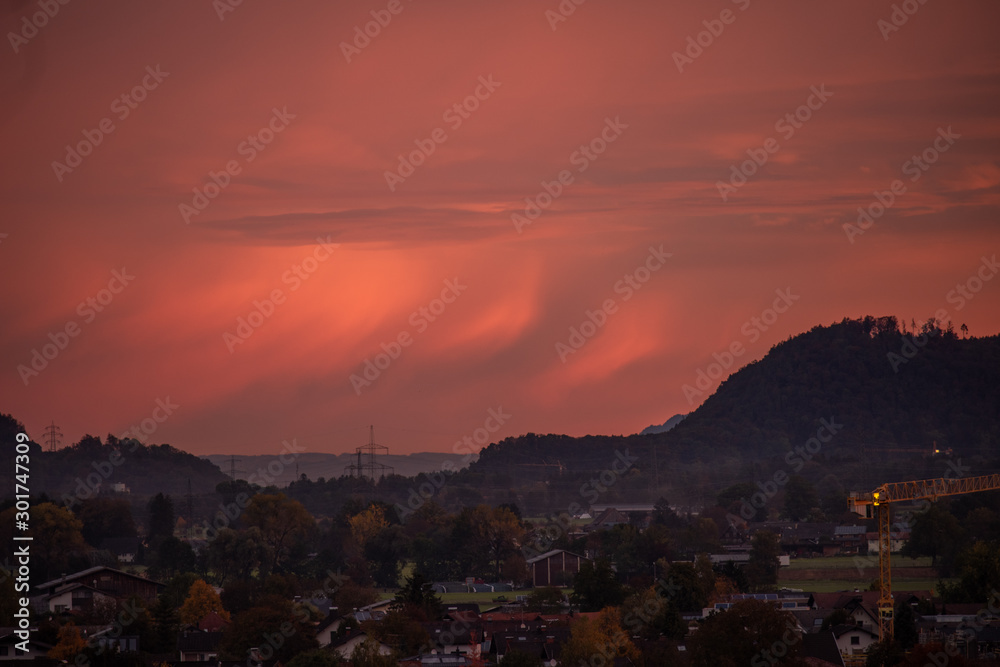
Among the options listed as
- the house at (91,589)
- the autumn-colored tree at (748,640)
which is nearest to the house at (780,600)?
the autumn-colored tree at (748,640)

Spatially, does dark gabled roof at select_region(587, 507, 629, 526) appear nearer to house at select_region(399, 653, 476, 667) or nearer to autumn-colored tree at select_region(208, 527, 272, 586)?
autumn-colored tree at select_region(208, 527, 272, 586)

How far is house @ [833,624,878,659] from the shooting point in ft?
192

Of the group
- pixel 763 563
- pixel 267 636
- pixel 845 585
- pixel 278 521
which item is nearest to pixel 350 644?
pixel 267 636

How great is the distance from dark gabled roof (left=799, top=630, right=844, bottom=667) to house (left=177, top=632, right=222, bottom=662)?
79.2 feet

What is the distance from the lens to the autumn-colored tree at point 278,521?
10831 centimetres

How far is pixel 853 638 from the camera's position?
59.6 meters

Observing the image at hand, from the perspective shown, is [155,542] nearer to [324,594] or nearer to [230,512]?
[230,512]

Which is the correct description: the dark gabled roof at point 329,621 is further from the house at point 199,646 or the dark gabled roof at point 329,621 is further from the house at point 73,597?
the house at point 73,597

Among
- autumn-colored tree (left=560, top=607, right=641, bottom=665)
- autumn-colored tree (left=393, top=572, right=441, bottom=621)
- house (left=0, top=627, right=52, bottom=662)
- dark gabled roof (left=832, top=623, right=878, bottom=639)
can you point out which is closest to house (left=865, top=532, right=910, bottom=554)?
dark gabled roof (left=832, top=623, right=878, bottom=639)

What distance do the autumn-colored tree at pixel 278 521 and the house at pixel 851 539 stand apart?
44.5 meters

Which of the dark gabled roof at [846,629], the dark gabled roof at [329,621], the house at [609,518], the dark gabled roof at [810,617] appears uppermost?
the house at [609,518]

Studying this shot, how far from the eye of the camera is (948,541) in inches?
3716

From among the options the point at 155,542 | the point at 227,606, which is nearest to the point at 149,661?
the point at 227,606

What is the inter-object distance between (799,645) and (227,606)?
1453 inches
